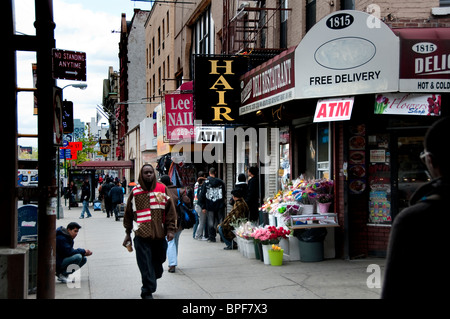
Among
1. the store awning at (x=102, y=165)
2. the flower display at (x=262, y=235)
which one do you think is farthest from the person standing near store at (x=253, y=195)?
the store awning at (x=102, y=165)

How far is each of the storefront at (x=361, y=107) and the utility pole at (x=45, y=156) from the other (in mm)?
4647

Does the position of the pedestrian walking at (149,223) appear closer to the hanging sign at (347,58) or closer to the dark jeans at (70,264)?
the dark jeans at (70,264)

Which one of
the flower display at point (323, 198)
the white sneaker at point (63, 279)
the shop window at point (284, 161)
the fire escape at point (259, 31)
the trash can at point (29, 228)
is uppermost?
the fire escape at point (259, 31)

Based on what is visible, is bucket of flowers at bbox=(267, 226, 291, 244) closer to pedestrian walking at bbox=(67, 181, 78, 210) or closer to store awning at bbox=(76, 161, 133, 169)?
pedestrian walking at bbox=(67, 181, 78, 210)

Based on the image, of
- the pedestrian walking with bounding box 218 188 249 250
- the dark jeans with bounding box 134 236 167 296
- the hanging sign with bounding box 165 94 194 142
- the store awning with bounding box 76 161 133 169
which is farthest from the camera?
the store awning with bounding box 76 161 133 169

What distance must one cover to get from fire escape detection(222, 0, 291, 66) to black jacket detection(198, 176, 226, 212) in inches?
123

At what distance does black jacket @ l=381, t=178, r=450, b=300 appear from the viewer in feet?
8.23

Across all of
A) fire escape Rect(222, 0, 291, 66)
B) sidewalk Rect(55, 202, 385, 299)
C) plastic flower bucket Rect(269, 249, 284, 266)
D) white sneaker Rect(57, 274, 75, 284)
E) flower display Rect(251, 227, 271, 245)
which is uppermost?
fire escape Rect(222, 0, 291, 66)

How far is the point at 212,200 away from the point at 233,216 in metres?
1.94

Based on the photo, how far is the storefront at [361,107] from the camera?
8977mm

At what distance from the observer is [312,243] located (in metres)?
10.4

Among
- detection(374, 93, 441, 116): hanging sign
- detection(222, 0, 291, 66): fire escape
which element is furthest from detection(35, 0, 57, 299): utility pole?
detection(222, 0, 291, 66): fire escape

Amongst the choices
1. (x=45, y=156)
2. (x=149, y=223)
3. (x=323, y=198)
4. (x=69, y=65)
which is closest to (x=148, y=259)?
(x=149, y=223)

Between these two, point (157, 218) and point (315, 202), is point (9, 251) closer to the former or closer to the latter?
point (157, 218)
